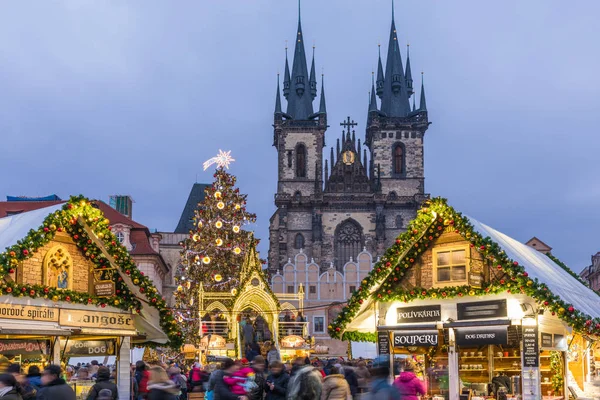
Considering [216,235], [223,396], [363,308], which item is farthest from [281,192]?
[223,396]

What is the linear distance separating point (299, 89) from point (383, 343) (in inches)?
2709

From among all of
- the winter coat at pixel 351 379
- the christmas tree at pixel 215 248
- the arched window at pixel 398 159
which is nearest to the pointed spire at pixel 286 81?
the arched window at pixel 398 159

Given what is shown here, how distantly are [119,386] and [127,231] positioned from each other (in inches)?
1657

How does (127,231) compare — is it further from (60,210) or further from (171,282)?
(60,210)

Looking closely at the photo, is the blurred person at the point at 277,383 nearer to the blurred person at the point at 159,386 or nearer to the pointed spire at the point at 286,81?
the blurred person at the point at 159,386

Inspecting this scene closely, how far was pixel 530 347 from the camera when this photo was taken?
16.1 meters

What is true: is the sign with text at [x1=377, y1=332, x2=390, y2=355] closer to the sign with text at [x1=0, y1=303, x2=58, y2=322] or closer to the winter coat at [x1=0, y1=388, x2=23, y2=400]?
the sign with text at [x1=0, y1=303, x2=58, y2=322]

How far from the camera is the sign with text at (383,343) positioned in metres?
18.4

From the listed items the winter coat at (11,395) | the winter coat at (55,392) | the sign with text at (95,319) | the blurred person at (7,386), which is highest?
the sign with text at (95,319)

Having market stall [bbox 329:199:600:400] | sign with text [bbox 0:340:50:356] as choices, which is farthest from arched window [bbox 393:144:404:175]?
sign with text [bbox 0:340:50:356]

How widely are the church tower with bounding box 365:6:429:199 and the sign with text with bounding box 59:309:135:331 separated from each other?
64191mm

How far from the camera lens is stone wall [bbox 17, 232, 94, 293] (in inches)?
603

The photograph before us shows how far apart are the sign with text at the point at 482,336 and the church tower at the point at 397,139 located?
6290cm

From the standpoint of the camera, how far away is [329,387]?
10.5 m
